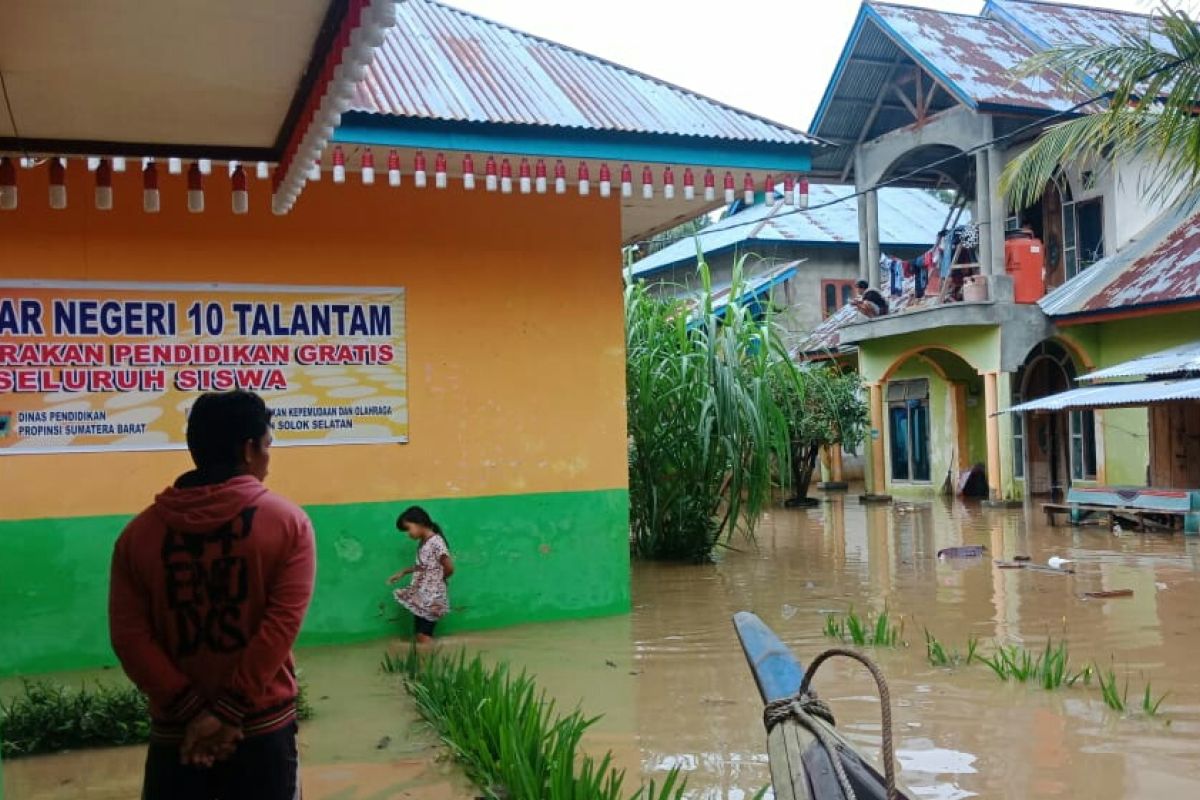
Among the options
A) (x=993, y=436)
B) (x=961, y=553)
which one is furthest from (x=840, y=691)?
(x=993, y=436)

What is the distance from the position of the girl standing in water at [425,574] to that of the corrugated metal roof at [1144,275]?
40.7 feet

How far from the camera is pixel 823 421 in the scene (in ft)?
64.4

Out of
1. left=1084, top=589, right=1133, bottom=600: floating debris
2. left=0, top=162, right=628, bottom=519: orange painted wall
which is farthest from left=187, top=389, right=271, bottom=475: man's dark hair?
left=1084, top=589, right=1133, bottom=600: floating debris

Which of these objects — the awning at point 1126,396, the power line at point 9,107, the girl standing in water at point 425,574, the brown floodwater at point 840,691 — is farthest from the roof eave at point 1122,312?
the power line at point 9,107

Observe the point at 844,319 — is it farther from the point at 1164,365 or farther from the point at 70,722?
the point at 70,722

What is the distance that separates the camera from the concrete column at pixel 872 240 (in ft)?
69.2

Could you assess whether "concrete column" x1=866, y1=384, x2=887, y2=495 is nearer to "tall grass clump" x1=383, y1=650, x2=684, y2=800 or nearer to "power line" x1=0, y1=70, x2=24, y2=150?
"tall grass clump" x1=383, y1=650, x2=684, y2=800

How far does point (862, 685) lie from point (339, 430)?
145 inches

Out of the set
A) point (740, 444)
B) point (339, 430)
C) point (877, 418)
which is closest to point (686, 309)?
point (740, 444)

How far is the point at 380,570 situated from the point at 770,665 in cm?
457

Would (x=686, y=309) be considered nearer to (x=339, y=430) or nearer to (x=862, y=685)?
(x=339, y=430)

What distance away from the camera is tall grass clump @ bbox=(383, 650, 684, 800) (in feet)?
11.9

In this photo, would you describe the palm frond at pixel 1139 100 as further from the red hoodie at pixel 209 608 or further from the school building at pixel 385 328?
the red hoodie at pixel 209 608

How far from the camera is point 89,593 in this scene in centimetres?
693
